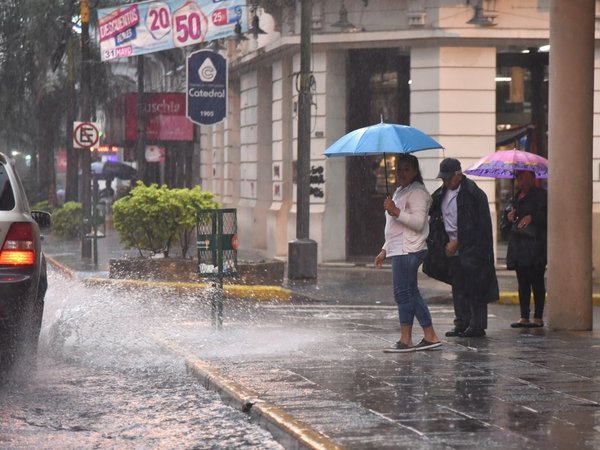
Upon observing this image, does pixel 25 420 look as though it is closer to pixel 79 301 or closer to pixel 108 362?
pixel 108 362

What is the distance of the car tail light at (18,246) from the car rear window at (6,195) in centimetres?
25

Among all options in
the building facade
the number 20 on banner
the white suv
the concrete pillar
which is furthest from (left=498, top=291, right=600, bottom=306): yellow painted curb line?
the number 20 on banner

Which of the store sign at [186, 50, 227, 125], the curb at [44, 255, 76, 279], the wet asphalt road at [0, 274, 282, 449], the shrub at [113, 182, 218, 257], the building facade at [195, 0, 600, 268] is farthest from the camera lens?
the building facade at [195, 0, 600, 268]

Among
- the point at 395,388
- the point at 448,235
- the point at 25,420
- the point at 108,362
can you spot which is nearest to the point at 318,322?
the point at 448,235

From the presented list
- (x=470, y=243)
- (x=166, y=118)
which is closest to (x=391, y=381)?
(x=470, y=243)

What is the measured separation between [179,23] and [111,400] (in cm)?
1799

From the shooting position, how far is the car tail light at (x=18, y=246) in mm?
9453

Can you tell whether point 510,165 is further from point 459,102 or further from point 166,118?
point 166,118

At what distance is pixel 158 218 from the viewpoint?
20609mm

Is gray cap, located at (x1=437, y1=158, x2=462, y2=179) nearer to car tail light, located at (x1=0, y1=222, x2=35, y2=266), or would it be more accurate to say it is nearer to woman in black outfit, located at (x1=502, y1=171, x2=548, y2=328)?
woman in black outfit, located at (x1=502, y1=171, x2=548, y2=328)

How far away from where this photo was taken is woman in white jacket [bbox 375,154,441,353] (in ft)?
35.6

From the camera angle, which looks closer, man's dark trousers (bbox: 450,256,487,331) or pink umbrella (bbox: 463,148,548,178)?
man's dark trousers (bbox: 450,256,487,331)

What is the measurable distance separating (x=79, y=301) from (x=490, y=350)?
628 centimetres

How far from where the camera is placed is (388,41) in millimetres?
24016
